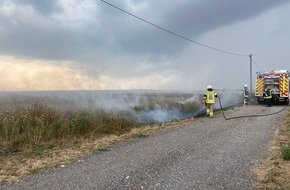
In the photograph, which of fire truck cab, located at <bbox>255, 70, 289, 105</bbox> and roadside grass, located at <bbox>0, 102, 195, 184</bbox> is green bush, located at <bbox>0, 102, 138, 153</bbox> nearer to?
roadside grass, located at <bbox>0, 102, 195, 184</bbox>

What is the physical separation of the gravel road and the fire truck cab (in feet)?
62.2

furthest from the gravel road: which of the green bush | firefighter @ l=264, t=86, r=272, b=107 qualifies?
firefighter @ l=264, t=86, r=272, b=107

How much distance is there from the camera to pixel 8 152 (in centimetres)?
1024

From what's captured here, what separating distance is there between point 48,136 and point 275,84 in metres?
23.4

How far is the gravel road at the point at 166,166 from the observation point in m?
6.80

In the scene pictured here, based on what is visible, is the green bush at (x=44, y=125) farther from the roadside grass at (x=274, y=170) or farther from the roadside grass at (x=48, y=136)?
the roadside grass at (x=274, y=170)

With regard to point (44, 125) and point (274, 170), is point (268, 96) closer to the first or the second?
point (44, 125)

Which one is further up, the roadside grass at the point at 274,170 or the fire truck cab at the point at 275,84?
the fire truck cab at the point at 275,84

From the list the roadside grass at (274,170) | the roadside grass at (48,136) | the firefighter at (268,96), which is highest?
the firefighter at (268,96)

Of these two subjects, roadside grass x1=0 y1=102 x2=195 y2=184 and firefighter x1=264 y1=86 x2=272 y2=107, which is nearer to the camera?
roadside grass x1=0 y1=102 x2=195 y2=184

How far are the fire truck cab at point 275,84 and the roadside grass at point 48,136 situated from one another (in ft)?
58.5

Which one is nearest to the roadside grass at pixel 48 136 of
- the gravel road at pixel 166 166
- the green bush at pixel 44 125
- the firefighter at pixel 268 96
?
the green bush at pixel 44 125

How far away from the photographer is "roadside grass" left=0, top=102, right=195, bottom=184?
28.9 feet

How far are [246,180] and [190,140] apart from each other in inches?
182
